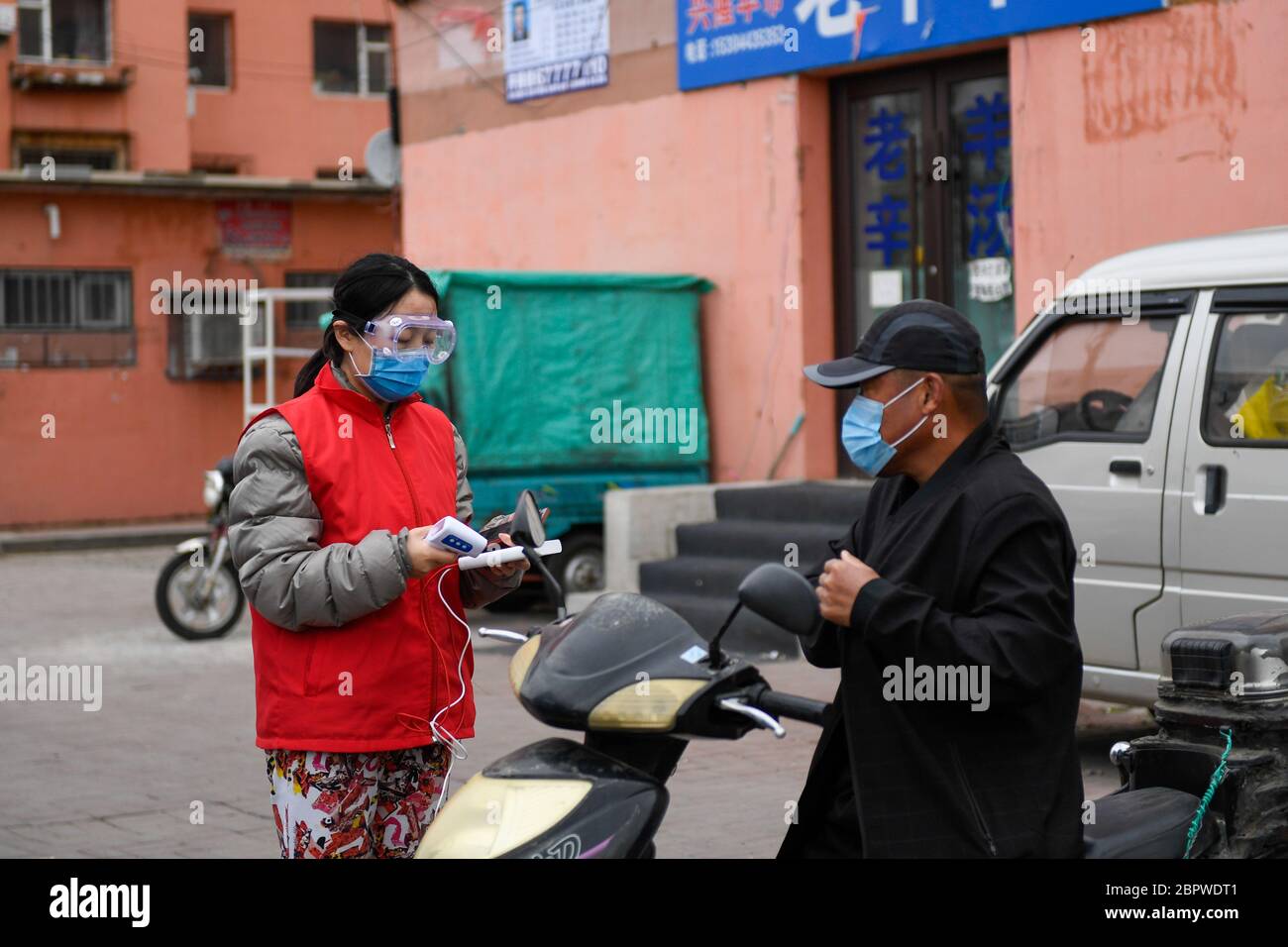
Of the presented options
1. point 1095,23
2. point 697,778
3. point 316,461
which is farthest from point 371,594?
point 1095,23

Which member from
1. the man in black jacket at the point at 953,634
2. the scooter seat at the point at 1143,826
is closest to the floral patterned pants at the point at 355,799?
the man in black jacket at the point at 953,634

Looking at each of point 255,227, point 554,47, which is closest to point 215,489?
point 554,47

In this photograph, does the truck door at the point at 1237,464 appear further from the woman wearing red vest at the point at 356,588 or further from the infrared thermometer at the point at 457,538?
the infrared thermometer at the point at 457,538

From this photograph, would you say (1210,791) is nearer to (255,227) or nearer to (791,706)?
(791,706)

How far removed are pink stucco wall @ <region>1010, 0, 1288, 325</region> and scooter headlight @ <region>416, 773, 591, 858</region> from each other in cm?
798

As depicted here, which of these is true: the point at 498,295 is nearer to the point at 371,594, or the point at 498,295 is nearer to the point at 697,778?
the point at 697,778

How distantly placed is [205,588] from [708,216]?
4884 mm

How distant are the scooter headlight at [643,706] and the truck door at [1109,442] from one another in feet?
15.1

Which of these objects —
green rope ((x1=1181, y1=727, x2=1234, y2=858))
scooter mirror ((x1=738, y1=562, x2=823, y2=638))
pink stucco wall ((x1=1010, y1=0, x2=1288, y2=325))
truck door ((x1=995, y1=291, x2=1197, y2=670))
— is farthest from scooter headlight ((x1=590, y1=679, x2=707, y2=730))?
pink stucco wall ((x1=1010, y1=0, x2=1288, y2=325))

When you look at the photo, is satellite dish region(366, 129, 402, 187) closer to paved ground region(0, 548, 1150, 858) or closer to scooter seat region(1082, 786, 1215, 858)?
paved ground region(0, 548, 1150, 858)

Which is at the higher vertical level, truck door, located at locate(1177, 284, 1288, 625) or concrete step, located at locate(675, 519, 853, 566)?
truck door, located at locate(1177, 284, 1288, 625)

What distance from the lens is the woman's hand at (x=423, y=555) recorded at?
3.28 m

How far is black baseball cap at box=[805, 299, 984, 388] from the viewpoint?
307 centimetres
